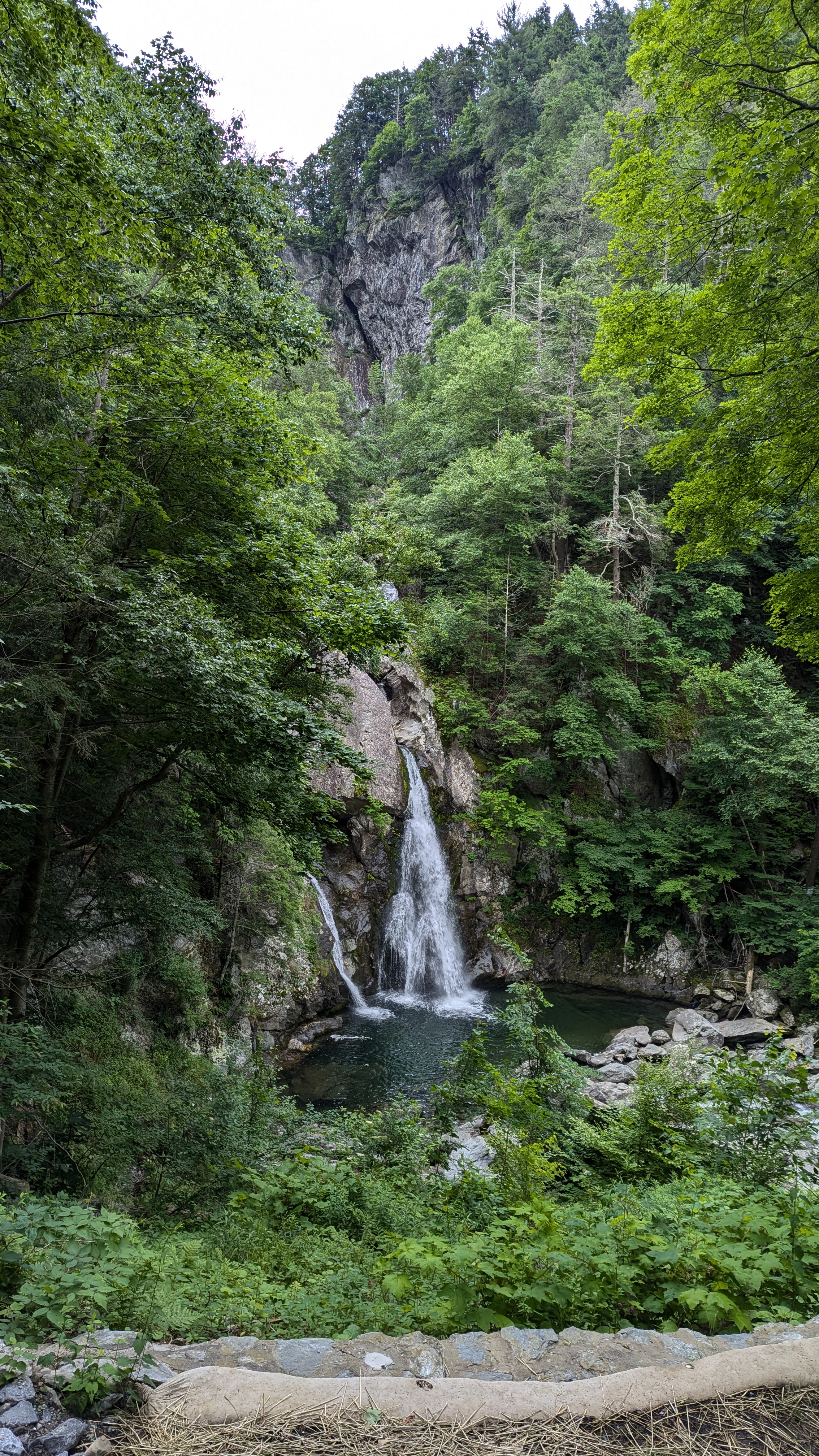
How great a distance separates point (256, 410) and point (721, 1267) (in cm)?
647

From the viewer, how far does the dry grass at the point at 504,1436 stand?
5.36 ft

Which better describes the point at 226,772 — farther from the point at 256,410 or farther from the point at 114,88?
the point at 114,88

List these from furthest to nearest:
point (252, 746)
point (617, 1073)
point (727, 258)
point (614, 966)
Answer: point (614, 966) < point (617, 1073) < point (252, 746) < point (727, 258)

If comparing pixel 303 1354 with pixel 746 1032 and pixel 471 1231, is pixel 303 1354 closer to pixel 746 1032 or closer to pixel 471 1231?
pixel 471 1231

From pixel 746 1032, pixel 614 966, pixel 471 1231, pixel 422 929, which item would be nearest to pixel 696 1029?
pixel 746 1032

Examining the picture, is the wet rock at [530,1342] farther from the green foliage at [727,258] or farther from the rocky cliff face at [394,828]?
the rocky cliff face at [394,828]

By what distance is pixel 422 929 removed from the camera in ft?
48.0

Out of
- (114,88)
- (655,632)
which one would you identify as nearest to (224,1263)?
(114,88)

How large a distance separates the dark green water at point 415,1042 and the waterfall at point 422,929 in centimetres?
76

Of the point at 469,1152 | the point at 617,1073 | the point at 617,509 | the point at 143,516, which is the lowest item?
the point at 469,1152

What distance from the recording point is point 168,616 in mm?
4770

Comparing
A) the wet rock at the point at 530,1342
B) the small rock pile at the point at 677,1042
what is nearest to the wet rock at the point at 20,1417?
the wet rock at the point at 530,1342

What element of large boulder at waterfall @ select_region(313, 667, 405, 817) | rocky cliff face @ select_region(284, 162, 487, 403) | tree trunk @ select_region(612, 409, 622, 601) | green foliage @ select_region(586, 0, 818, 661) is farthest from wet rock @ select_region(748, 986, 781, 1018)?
rocky cliff face @ select_region(284, 162, 487, 403)

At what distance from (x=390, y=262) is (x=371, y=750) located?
39879mm
